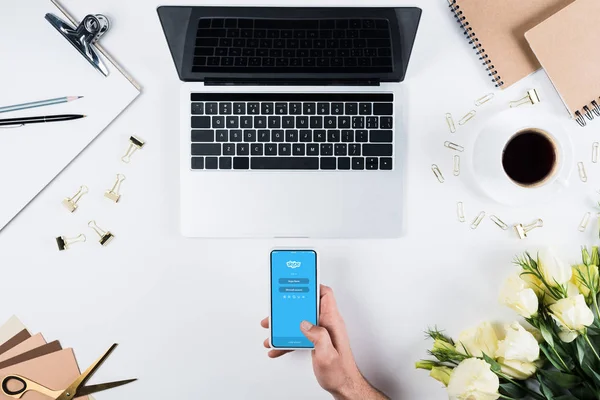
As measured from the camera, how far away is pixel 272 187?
81cm

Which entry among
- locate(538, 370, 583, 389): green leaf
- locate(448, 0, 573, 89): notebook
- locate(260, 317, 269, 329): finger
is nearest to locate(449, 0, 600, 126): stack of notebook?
locate(448, 0, 573, 89): notebook

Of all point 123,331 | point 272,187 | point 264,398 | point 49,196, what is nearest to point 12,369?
point 123,331

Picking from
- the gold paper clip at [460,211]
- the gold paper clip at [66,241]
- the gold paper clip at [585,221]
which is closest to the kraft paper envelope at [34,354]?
the gold paper clip at [66,241]

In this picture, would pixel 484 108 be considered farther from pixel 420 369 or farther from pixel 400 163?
pixel 420 369

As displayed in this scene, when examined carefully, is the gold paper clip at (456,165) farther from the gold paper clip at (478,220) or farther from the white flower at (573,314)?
the white flower at (573,314)

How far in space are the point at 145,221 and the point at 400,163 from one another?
1.52ft

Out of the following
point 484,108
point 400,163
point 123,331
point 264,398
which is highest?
point 484,108

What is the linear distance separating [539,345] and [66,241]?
822mm

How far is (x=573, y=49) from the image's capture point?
0.80m

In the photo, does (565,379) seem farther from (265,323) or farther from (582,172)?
(265,323)

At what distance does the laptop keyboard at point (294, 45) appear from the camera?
28.9 inches

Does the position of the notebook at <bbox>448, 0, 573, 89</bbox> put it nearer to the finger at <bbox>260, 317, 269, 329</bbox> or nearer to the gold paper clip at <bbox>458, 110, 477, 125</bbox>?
the gold paper clip at <bbox>458, 110, 477, 125</bbox>

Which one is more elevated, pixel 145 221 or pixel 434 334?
pixel 145 221

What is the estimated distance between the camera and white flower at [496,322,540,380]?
72 centimetres
